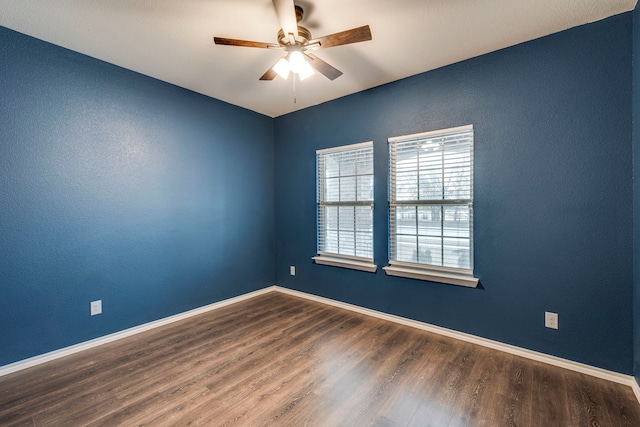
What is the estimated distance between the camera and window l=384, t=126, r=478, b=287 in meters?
2.67

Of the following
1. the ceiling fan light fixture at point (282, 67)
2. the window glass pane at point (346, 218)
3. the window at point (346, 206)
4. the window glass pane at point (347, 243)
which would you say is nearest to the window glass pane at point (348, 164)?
the window at point (346, 206)

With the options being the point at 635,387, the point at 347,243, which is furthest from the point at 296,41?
the point at 635,387

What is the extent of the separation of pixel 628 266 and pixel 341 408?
7.20ft

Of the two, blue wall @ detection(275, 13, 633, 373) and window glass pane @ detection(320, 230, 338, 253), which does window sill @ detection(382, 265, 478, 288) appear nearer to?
blue wall @ detection(275, 13, 633, 373)

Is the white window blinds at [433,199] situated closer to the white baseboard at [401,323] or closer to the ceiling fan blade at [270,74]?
the white baseboard at [401,323]

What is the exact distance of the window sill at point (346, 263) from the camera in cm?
326

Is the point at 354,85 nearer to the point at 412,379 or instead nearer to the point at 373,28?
the point at 373,28

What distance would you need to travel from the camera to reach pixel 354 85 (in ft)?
10.4

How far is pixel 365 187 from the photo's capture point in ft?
11.1

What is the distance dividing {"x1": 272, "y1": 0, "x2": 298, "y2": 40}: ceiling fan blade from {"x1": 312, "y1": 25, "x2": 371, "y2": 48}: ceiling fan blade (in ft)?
0.50

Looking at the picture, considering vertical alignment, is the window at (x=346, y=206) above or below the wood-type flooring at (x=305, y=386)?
above

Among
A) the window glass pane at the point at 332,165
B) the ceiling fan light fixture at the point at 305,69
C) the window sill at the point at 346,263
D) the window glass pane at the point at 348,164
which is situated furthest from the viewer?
the window glass pane at the point at 332,165

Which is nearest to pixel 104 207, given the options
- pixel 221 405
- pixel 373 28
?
pixel 221 405

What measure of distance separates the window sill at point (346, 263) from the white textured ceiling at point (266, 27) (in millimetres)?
2050
